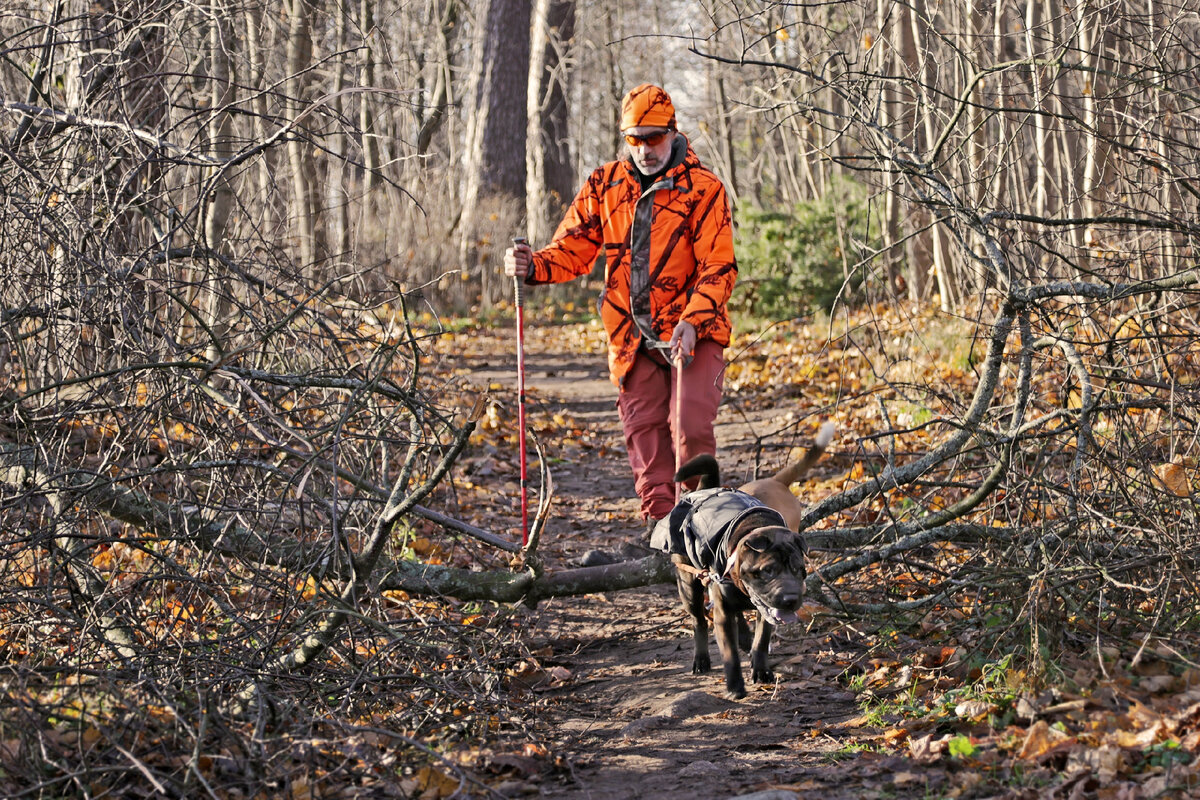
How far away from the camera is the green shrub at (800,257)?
14435 mm

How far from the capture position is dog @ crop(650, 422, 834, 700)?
403 centimetres

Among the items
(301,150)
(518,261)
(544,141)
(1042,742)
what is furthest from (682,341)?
(544,141)

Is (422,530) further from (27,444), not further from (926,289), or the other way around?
(926,289)

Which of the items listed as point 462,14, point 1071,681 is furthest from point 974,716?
point 462,14

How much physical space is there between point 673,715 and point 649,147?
2759mm

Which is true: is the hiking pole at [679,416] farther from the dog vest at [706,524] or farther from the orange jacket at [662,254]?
the dog vest at [706,524]

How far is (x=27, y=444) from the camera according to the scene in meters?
4.19

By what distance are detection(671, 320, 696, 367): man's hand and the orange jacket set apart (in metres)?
0.06

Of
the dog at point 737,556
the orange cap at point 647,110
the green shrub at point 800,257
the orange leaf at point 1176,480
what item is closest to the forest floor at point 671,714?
the dog at point 737,556

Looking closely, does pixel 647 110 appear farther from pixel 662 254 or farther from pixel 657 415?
pixel 657 415

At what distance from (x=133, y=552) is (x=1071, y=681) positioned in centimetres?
420

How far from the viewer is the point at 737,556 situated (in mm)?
4117

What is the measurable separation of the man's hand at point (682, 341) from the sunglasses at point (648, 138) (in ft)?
3.00

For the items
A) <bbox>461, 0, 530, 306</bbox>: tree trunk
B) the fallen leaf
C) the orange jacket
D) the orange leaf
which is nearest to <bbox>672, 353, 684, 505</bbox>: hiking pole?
the orange jacket
